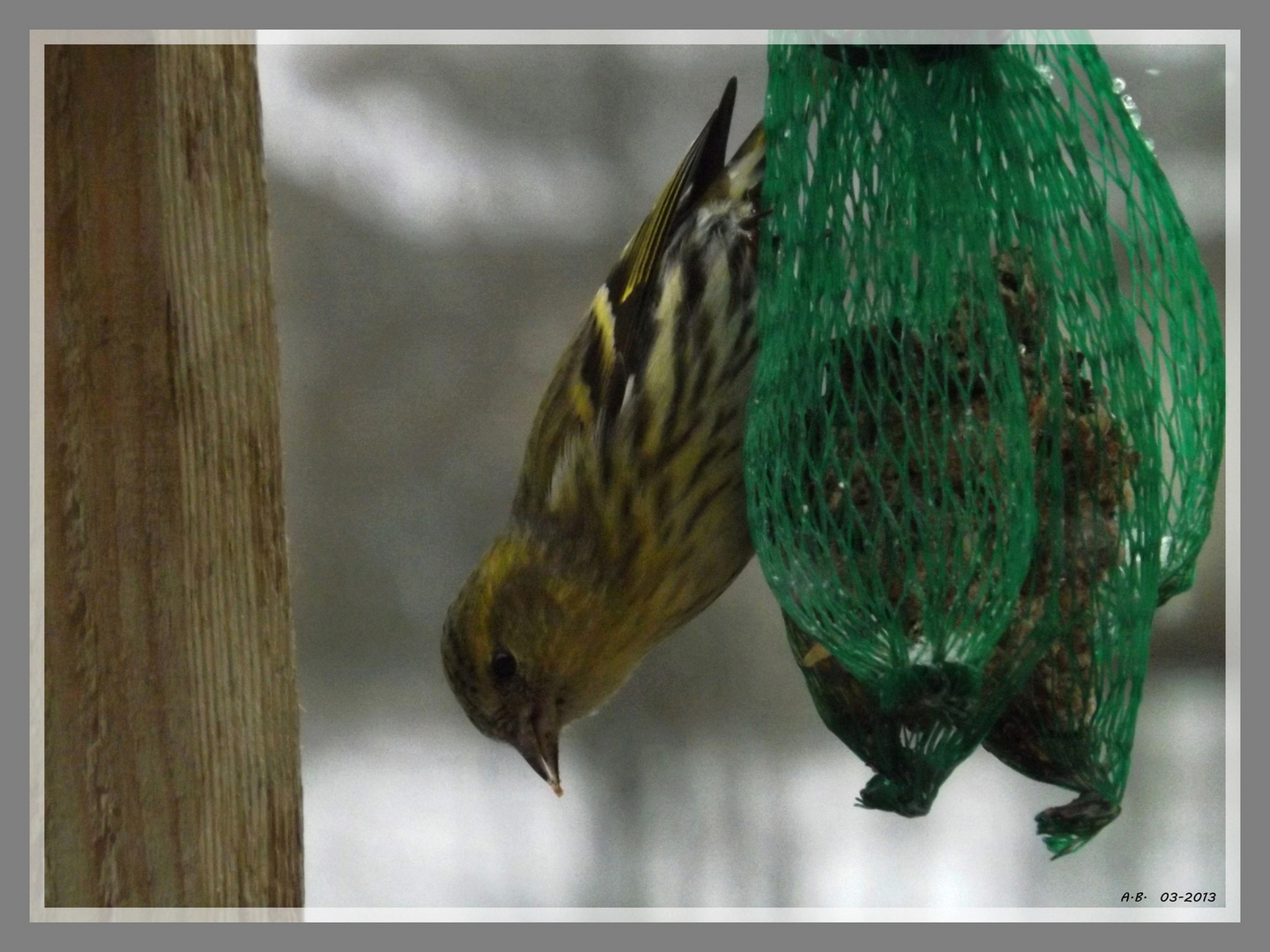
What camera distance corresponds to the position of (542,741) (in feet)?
7.93

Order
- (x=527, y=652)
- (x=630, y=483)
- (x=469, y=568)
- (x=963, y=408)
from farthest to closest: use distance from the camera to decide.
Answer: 1. (x=469, y=568)
2. (x=527, y=652)
3. (x=630, y=483)
4. (x=963, y=408)

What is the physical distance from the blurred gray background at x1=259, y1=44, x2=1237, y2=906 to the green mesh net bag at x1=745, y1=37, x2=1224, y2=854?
1273 millimetres

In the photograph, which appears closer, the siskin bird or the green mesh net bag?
the green mesh net bag

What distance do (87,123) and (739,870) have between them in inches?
94.0

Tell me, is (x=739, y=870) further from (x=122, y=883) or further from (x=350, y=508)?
(x=122, y=883)

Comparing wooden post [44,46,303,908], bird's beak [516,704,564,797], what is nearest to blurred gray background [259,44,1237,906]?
bird's beak [516,704,564,797]

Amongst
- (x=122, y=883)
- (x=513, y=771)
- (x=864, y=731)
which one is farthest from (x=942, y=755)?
(x=513, y=771)

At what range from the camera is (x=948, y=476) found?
1.74 meters

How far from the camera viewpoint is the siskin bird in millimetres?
2170

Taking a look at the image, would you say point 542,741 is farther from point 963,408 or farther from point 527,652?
point 963,408

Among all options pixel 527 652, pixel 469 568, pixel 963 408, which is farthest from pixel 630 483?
pixel 469 568

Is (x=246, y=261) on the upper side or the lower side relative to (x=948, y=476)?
upper

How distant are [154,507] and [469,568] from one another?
1815 mm

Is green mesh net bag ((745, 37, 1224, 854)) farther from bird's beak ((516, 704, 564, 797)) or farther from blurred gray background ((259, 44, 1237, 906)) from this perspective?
blurred gray background ((259, 44, 1237, 906))
